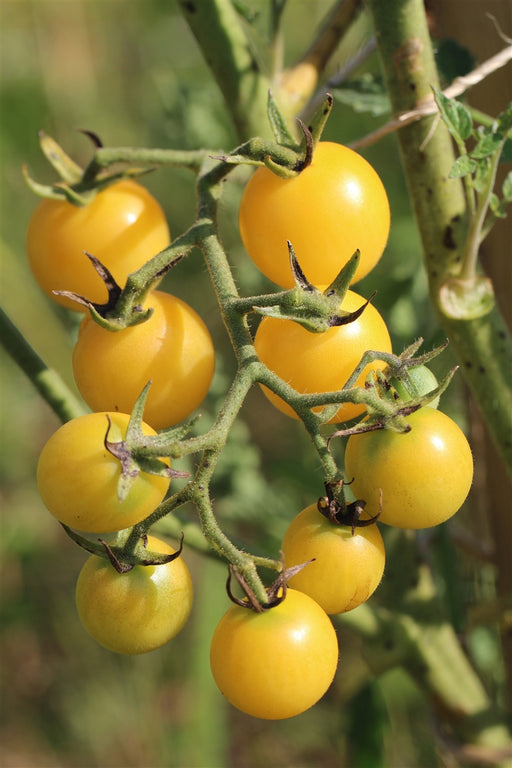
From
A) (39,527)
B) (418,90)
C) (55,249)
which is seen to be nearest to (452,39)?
(418,90)

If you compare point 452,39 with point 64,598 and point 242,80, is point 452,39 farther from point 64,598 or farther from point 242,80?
point 64,598

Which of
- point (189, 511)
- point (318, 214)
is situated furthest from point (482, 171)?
point (189, 511)

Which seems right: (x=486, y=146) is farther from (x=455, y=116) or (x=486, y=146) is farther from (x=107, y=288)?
(x=107, y=288)

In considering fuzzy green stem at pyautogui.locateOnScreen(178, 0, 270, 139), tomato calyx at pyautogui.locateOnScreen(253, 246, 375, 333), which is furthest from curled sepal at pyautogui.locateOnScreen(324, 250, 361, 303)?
fuzzy green stem at pyautogui.locateOnScreen(178, 0, 270, 139)

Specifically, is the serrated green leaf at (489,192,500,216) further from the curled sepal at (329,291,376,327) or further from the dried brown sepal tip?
the dried brown sepal tip

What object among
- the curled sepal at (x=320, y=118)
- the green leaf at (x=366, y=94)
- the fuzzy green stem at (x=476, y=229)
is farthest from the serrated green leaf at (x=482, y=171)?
the green leaf at (x=366, y=94)

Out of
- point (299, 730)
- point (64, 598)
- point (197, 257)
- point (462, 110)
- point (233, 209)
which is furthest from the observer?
point (64, 598)

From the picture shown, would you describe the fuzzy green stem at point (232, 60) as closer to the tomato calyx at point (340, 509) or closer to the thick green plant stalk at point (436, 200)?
the thick green plant stalk at point (436, 200)
